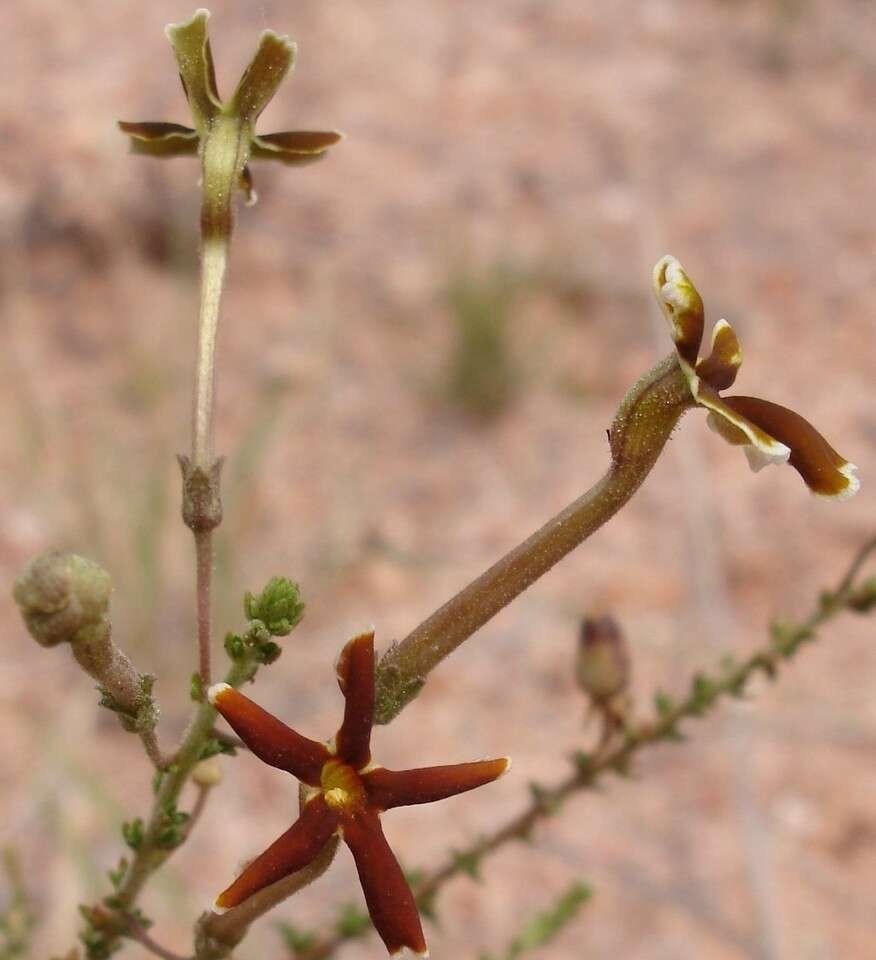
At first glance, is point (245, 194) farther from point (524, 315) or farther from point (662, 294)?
point (524, 315)

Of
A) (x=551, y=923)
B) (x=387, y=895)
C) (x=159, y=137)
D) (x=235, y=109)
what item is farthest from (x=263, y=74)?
(x=551, y=923)

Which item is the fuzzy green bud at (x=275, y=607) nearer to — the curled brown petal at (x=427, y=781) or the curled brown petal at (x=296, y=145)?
the curled brown petal at (x=427, y=781)

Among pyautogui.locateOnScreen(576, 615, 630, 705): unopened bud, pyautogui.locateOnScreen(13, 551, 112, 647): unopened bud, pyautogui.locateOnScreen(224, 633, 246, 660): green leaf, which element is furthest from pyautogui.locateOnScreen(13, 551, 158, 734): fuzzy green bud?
pyautogui.locateOnScreen(576, 615, 630, 705): unopened bud

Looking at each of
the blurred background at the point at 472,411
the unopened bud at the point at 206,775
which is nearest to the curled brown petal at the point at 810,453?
the unopened bud at the point at 206,775

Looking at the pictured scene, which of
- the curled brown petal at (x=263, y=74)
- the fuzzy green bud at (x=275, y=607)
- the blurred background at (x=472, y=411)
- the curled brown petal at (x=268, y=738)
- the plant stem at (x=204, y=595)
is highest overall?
the blurred background at (x=472, y=411)

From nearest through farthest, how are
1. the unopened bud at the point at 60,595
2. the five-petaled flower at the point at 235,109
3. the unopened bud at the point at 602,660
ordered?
the unopened bud at the point at 60,595
the five-petaled flower at the point at 235,109
the unopened bud at the point at 602,660

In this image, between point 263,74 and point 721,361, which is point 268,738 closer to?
point 721,361
